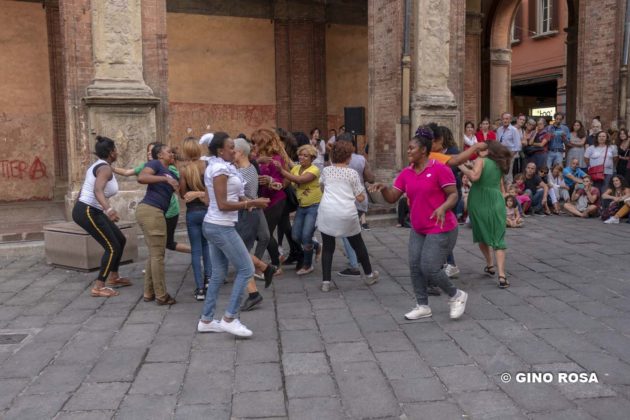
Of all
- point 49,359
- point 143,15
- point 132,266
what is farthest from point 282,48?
point 49,359

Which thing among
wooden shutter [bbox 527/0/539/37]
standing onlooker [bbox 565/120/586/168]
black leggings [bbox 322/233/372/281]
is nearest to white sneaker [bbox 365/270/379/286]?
black leggings [bbox 322/233/372/281]

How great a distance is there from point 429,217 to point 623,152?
959 cm

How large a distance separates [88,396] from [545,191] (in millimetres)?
10846

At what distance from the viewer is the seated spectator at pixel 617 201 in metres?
11.7

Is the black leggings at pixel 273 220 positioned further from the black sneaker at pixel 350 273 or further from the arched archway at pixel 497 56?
the arched archway at pixel 497 56

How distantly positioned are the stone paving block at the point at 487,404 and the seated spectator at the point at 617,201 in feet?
29.3

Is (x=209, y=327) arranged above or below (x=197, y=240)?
below

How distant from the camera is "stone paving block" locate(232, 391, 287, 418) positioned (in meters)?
3.79

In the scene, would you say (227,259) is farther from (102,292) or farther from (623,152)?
(623,152)

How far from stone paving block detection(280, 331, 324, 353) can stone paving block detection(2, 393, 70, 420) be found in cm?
165

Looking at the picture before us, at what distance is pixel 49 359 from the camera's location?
15.7ft

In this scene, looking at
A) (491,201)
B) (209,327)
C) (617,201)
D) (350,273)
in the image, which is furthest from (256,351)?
(617,201)

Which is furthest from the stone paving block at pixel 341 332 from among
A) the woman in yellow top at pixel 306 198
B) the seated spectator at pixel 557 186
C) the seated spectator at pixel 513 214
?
the seated spectator at pixel 557 186

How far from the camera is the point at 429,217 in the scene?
5410 mm
